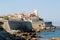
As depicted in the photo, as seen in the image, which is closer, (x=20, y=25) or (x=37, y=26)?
(x=20, y=25)

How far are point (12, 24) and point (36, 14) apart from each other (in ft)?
133

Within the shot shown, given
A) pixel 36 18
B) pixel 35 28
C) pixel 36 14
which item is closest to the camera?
pixel 35 28

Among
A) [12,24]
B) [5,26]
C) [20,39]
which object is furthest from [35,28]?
[20,39]

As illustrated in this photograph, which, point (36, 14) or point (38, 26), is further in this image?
point (36, 14)

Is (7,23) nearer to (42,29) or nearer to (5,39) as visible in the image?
(5,39)

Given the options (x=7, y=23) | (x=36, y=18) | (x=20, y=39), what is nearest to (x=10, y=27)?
(x=7, y=23)

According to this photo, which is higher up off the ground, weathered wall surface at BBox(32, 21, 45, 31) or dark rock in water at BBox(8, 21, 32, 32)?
dark rock in water at BBox(8, 21, 32, 32)

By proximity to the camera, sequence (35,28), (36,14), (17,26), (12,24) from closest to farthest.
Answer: (12,24), (17,26), (35,28), (36,14)

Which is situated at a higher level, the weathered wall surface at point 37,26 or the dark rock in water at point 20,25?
the dark rock in water at point 20,25

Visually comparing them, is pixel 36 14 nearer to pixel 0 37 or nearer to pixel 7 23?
pixel 7 23

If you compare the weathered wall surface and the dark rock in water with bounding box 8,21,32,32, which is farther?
the weathered wall surface

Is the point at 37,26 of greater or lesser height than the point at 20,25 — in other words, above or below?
below

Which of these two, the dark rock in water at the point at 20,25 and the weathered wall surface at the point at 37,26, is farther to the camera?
the weathered wall surface at the point at 37,26

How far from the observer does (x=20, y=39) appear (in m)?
37.6
